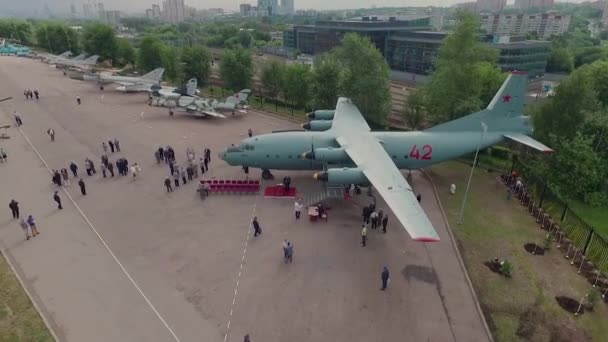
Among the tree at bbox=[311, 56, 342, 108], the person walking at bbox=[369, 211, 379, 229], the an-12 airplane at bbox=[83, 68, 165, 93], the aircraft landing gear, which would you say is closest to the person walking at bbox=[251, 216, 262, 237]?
the person walking at bbox=[369, 211, 379, 229]

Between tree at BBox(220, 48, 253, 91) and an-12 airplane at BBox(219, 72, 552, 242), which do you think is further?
tree at BBox(220, 48, 253, 91)

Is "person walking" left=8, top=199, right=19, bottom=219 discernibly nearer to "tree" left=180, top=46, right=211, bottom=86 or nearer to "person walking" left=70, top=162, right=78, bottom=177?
"person walking" left=70, top=162, right=78, bottom=177

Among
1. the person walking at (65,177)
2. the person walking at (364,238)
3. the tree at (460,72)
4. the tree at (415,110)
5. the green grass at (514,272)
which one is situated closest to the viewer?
the green grass at (514,272)

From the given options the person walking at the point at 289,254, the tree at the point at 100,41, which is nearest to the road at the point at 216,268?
the person walking at the point at 289,254

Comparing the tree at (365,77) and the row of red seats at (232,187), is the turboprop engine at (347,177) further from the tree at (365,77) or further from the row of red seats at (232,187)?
the tree at (365,77)

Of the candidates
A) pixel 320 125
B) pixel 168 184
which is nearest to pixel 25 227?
pixel 168 184
